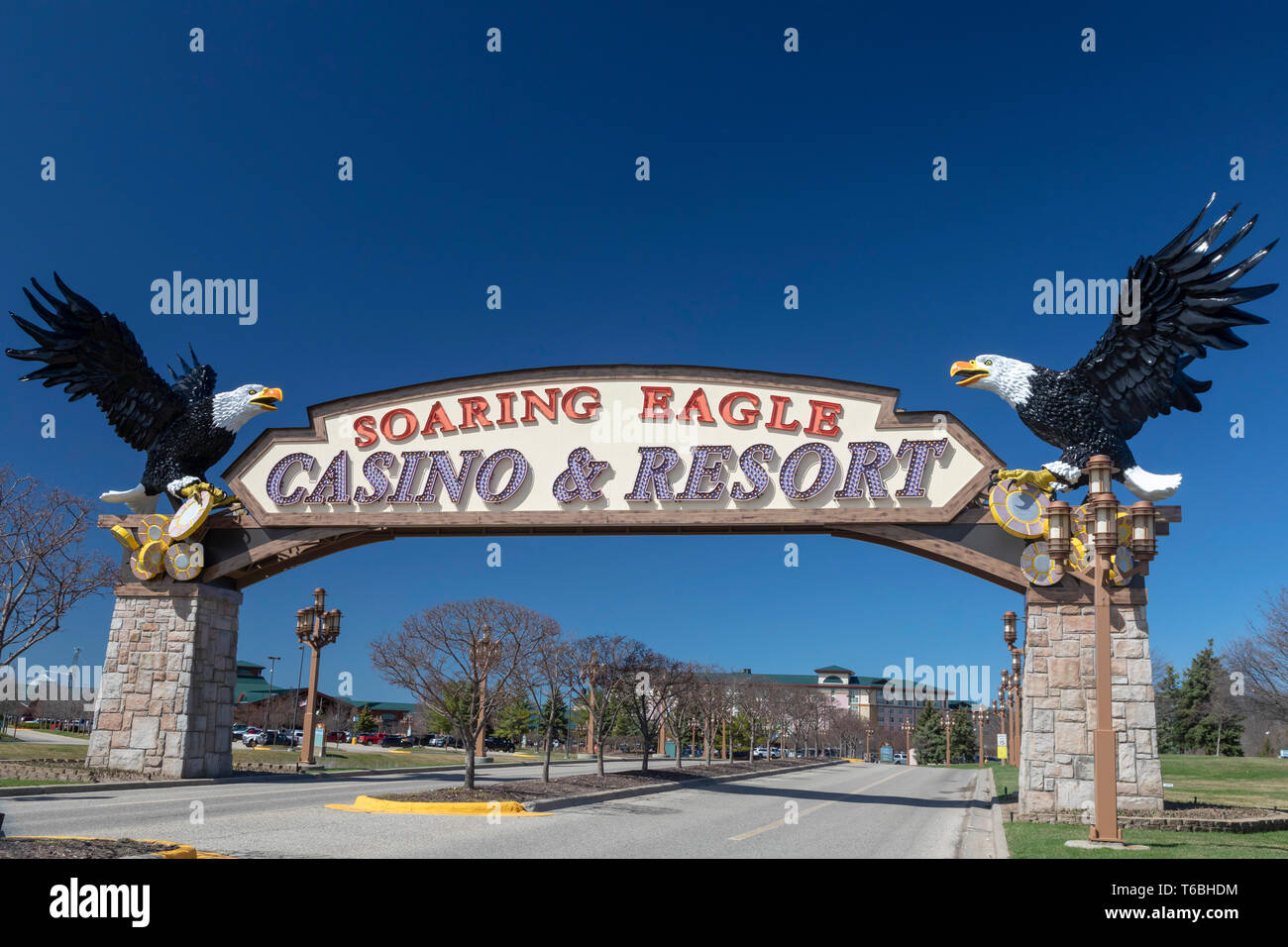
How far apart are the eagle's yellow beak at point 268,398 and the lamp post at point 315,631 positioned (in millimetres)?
12205

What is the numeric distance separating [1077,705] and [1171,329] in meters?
7.82

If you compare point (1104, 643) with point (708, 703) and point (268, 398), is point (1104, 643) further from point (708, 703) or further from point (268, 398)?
point (708, 703)

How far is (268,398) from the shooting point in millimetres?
24312

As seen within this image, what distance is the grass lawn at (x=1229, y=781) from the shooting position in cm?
2630

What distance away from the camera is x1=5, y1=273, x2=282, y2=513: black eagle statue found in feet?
74.3

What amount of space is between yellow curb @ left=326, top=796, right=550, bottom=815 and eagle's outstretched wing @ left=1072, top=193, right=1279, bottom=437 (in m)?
15.0

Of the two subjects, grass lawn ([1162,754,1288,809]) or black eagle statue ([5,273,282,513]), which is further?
grass lawn ([1162,754,1288,809])

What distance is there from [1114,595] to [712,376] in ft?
33.9

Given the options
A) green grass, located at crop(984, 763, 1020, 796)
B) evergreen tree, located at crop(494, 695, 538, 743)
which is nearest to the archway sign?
green grass, located at crop(984, 763, 1020, 796)

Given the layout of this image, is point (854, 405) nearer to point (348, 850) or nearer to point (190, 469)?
point (348, 850)

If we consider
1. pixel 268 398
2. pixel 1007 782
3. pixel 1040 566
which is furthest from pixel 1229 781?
pixel 268 398

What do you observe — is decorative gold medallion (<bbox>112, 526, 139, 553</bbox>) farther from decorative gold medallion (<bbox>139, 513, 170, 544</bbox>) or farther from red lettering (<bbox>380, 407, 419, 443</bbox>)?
red lettering (<bbox>380, 407, 419, 443</bbox>)

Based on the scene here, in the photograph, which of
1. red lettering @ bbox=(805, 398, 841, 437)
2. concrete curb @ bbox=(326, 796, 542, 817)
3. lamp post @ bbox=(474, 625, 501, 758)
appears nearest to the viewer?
concrete curb @ bbox=(326, 796, 542, 817)
